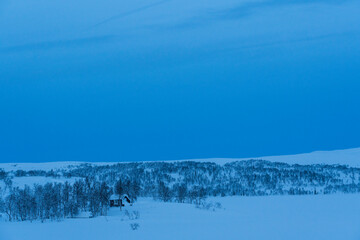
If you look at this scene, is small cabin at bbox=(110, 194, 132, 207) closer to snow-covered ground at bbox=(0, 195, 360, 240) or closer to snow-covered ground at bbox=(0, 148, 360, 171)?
snow-covered ground at bbox=(0, 195, 360, 240)

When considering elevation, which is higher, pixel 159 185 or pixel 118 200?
pixel 159 185

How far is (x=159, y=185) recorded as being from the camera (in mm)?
43438

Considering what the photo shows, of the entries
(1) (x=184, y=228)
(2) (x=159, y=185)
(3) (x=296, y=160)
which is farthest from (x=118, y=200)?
(3) (x=296, y=160)

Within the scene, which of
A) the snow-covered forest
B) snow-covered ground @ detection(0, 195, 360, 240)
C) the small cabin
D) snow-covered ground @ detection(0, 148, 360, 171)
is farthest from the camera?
snow-covered ground @ detection(0, 148, 360, 171)

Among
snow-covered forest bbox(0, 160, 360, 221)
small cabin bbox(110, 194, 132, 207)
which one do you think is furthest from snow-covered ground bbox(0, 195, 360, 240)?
small cabin bbox(110, 194, 132, 207)

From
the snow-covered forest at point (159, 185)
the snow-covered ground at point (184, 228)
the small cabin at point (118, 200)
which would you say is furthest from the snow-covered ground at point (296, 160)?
the snow-covered ground at point (184, 228)

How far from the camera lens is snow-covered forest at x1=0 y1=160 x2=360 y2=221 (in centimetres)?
2486

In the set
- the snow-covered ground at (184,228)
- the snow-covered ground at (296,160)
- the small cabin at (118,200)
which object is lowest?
the snow-covered ground at (184,228)

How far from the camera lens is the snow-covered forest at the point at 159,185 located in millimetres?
24859

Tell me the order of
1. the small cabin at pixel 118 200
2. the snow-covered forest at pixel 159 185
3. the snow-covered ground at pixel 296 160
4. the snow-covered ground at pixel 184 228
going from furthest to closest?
1. the snow-covered ground at pixel 296 160
2. the small cabin at pixel 118 200
3. the snow-covered forest at pixel 159 185
4. the snow-covered ground at pixel 184 228

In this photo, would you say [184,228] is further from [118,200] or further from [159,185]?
[159,185]

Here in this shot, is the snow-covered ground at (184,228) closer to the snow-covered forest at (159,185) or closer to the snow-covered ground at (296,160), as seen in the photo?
the snow-covered forest at (159,185)

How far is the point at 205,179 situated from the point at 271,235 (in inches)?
1263

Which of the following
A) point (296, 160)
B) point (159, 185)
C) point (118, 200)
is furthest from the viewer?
point (296, 160)
